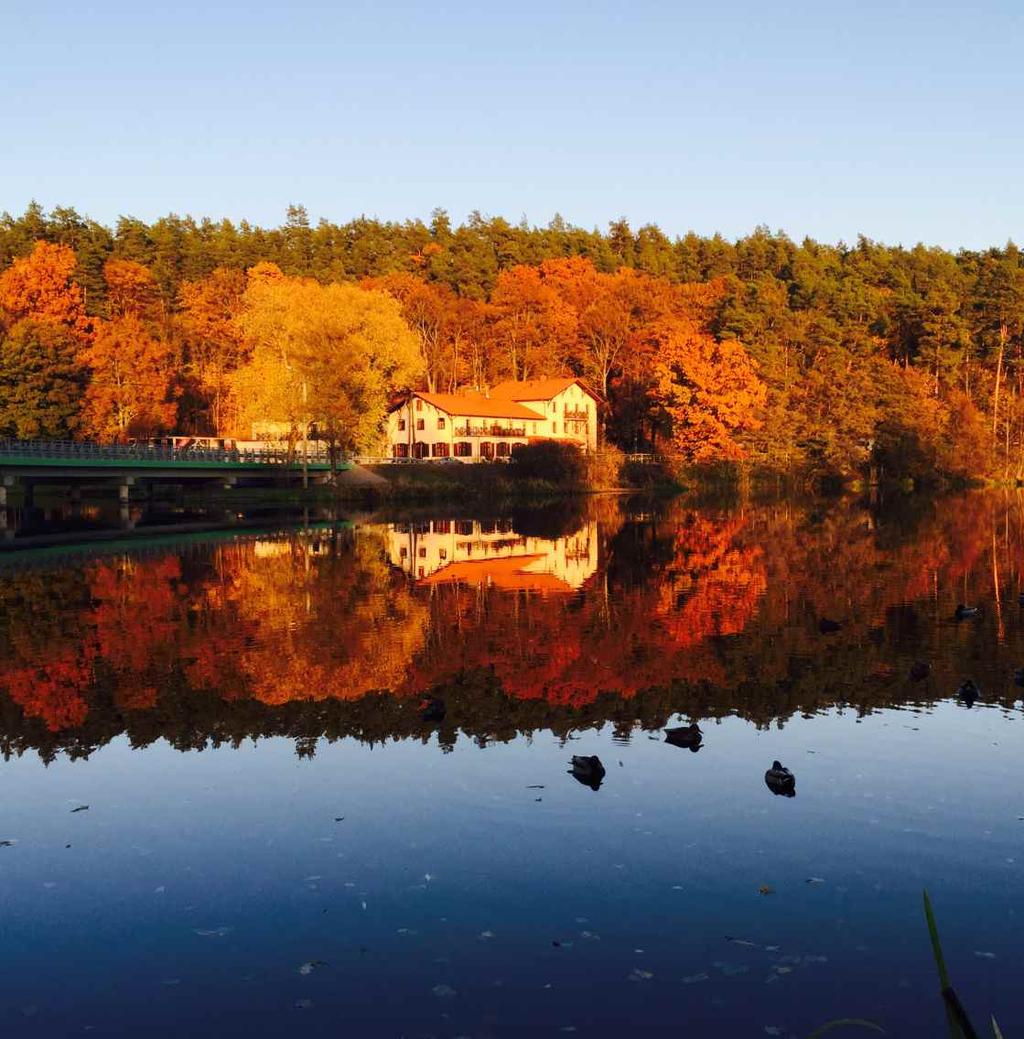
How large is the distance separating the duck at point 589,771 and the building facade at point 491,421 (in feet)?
283

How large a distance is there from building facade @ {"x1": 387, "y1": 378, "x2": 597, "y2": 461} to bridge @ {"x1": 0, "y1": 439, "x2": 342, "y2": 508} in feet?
61.0

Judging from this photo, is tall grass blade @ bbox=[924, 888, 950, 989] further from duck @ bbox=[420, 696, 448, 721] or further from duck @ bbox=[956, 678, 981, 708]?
duck @ bbox=[956, 678, 981, 708]

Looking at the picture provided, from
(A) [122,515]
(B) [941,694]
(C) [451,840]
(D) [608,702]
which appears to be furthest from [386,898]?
(A) [122,515]

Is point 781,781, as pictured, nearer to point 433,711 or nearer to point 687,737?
point 687,737

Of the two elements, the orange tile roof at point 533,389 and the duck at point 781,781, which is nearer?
the duck at point 781,781

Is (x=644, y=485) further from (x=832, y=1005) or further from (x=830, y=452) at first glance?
(x=832, y=1005)

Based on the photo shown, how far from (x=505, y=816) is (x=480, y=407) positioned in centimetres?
9289

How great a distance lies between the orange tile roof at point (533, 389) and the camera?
4296 inches

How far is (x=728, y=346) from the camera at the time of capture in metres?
97.2

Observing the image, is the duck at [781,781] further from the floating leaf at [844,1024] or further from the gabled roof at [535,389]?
the gabled roof at [535,389]

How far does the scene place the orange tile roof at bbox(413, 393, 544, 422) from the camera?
4094 inches

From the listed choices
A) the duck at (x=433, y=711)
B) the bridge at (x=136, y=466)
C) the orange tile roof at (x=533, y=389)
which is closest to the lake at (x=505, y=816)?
→ the duck at (x=433, y=711)

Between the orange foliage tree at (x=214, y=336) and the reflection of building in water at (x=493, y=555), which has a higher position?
the orange foliage tree at (x=214, y=336)

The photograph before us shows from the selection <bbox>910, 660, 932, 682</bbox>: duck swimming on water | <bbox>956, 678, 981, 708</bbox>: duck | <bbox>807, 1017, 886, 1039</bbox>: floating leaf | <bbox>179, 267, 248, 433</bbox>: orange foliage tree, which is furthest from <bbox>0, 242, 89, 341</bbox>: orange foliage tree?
<bbox>807, 1017, 886, 1039</bbox>: floating leaf
